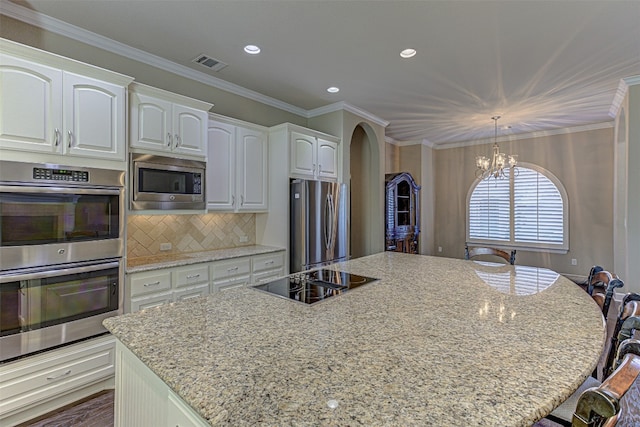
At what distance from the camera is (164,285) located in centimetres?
259

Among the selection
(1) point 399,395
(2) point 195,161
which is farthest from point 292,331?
(2) point 195,161

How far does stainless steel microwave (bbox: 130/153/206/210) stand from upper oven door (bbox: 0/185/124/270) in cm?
24

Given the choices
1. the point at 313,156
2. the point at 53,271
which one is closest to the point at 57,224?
the point at 53,271

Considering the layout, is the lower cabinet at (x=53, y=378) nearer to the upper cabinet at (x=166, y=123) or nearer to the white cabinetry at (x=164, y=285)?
the white cabinetry at (x=164, y=285)

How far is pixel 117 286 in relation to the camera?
7.59 ft

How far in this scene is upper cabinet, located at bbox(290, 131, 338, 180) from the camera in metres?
3.71

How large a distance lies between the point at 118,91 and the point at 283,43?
1.41 meters

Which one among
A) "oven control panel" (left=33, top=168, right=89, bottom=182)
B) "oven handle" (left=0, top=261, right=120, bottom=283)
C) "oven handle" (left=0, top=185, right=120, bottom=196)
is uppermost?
"oven control panel" (left=33, top=168, right=89, bottom=182)

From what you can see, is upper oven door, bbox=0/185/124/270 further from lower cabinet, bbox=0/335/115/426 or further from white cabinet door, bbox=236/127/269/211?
white cabinet door, bbox=236/127/269/211

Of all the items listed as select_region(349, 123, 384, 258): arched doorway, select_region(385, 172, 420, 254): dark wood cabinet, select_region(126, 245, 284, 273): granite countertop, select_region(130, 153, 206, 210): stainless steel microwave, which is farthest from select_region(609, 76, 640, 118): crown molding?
select_region(130, 153, 206, 210): stainless steel microwave

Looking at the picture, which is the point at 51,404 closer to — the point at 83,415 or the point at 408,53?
the point at 83,415

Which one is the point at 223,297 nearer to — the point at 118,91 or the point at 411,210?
the point at 118,91

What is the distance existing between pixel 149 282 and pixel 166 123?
4.55 feet

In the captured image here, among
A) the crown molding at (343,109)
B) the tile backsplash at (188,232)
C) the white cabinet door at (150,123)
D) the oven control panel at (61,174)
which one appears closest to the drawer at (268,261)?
the tile backsplash at (188,232)
